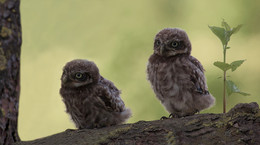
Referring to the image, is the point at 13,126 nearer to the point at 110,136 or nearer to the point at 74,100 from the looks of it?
the point at 74,100

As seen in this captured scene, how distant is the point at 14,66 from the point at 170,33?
972mm

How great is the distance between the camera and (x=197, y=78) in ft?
8.79

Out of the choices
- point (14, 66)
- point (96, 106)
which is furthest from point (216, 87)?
point (14, 66)

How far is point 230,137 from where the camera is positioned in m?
1.96

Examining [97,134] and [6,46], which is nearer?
[97,134]

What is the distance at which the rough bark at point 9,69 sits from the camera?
2.52 meters

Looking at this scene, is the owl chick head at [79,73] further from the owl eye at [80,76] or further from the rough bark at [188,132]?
the rough bark at [188,132]

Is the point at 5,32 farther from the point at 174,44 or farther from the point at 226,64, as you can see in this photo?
the point at 226,64

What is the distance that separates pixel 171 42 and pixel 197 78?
0.91ft

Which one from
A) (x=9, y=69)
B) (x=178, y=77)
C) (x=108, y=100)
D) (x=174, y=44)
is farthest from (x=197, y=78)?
(x=9, y=69)

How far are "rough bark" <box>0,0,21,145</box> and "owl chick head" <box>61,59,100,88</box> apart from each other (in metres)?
0.29

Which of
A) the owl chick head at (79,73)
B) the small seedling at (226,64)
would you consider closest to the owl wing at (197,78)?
the small seedling at (226,64)

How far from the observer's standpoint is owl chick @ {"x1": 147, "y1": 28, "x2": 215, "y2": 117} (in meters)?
2.63

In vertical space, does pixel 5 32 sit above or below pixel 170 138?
above
